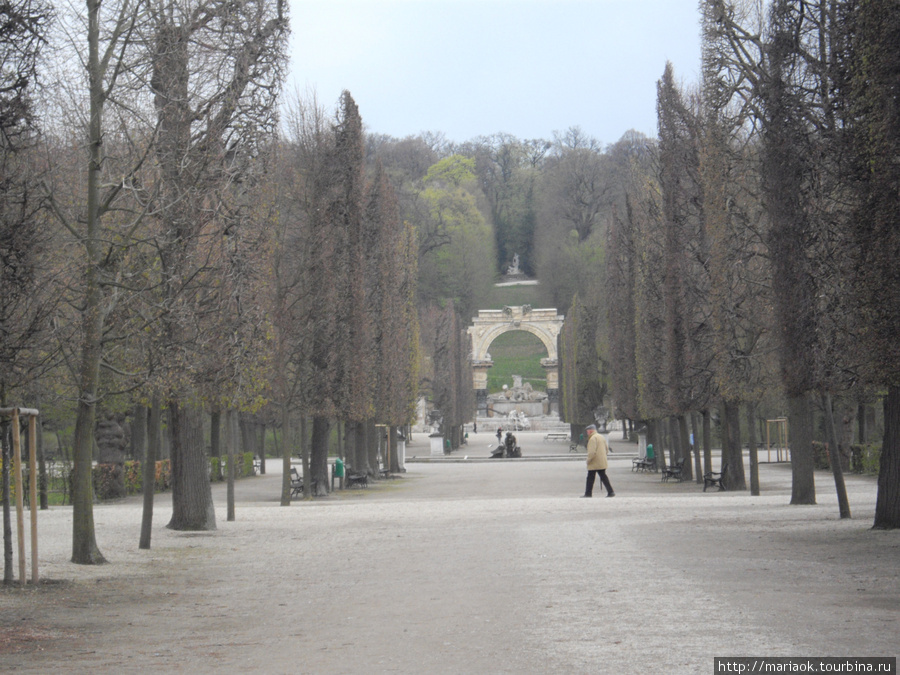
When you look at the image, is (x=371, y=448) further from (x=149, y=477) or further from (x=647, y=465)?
(x=149, y=477)

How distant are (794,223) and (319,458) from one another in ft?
54.5

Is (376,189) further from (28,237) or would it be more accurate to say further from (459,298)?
(459,298)

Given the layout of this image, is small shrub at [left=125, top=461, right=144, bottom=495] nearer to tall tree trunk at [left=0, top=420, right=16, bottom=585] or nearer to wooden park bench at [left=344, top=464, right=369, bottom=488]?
wooden park bench at [left=344, top=464, right=369, bottom=488]

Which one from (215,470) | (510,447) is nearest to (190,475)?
(215,470)

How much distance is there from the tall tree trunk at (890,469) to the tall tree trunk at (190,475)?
10.0 metres

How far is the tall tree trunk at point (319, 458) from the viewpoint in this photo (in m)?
27.8

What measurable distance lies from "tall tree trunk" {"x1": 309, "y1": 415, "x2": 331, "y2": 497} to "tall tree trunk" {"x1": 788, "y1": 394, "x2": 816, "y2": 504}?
1300 centimetres

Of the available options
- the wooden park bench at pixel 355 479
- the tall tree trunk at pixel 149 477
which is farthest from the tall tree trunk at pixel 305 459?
the tall tree trunk at pixel 149 477

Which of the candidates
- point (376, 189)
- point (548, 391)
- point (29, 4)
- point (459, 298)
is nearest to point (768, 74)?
point (29, 4)

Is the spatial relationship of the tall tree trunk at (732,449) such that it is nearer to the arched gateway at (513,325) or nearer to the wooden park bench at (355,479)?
the wooden park bench at (355,479)

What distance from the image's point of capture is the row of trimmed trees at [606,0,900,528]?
11.1 m

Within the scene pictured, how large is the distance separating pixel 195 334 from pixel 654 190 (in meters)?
21.9

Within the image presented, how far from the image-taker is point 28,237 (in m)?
9.51

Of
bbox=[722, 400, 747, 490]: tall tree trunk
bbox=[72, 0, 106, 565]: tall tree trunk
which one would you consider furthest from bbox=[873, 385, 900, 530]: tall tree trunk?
bbox=[722, 400, 747, 490]: tall tree trunk
